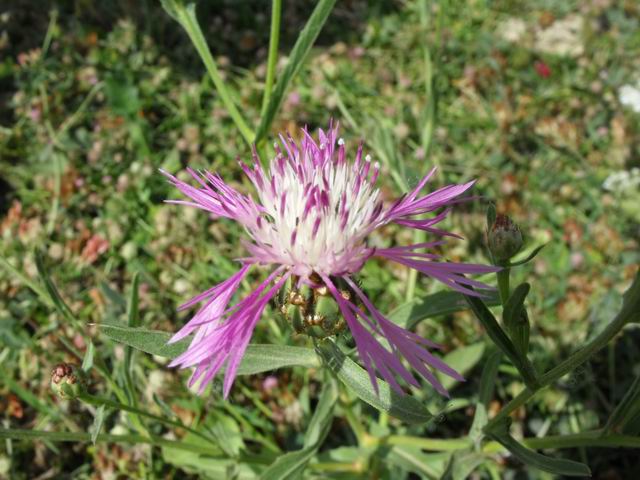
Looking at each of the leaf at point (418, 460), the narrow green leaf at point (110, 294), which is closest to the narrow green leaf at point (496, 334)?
the leaf at point (418, 460)

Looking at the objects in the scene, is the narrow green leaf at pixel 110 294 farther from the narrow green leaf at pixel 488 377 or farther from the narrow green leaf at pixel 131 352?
the narrow green leaf at pixel 488 377

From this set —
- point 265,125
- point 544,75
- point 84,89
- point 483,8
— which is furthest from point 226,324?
point 483,8

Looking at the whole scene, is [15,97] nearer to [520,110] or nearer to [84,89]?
[84,89]

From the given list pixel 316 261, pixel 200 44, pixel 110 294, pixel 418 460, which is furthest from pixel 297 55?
pixel 418 460

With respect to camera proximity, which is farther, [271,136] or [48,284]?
[271,136]

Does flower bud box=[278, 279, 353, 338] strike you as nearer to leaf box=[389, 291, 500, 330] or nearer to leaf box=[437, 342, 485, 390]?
leaf box=[389, 291, 500, 330]

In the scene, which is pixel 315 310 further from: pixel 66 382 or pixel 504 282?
pixel 66 382
